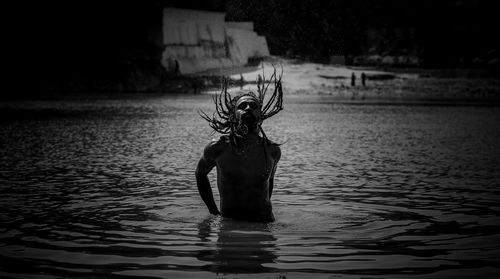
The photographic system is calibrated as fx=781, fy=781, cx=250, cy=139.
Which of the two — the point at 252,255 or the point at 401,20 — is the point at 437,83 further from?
the point at 252,255

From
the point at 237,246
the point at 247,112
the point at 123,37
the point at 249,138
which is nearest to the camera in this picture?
the point at 237,246

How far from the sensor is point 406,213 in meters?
9.72

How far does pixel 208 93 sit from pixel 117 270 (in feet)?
189

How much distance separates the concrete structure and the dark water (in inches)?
1999

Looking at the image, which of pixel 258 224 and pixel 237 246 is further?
pixel 258 224

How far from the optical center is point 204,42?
77.2 metres

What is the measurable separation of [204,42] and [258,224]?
69.5 metres

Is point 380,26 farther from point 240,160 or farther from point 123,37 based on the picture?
point 240,160

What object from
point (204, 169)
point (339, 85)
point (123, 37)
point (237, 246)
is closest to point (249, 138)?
point (204, 169)

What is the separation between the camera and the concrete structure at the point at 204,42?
235 feet

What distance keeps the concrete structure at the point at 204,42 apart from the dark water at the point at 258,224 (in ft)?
167

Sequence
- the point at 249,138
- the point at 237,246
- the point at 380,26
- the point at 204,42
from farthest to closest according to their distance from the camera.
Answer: the point at 380,26
the point at 204,42
the point at 249,138
the point at 237,246

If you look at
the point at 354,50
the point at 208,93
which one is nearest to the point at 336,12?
the point at 354,50

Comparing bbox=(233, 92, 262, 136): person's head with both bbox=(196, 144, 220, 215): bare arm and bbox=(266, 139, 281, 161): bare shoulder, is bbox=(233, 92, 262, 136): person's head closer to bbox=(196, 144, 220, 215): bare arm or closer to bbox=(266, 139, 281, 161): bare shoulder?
bbox=(266, 139, 281, 161): bare shoulder
